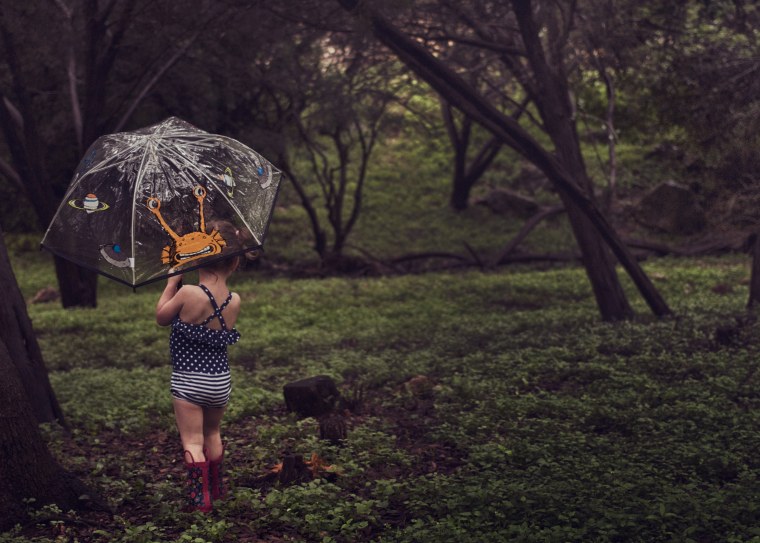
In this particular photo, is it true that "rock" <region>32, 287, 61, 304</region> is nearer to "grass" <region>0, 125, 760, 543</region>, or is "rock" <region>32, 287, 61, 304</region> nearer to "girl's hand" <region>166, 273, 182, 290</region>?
"grass" <region>0, 125, 760, 543</region>

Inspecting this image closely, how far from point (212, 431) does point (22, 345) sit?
246 cm

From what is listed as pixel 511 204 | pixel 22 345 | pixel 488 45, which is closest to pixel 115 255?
pixel 22 345

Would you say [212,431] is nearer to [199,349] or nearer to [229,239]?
[199,349]

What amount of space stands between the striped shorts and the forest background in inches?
27.1

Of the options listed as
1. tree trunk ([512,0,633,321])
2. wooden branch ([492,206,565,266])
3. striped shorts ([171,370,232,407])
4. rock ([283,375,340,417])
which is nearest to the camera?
striped shorts ([171,370,232,407])

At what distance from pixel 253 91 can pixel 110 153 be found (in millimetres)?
16089

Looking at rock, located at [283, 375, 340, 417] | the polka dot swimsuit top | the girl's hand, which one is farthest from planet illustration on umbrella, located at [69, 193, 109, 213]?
rock, located at [283, 375, 340, 417]

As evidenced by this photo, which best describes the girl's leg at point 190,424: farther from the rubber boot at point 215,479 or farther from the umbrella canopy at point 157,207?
the umbrella canopy at point 157,207

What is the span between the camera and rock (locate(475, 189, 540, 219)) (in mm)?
26141

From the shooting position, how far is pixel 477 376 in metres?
9.66

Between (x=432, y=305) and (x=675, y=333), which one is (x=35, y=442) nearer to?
(x=675, y=333)

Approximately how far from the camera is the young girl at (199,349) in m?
5.44

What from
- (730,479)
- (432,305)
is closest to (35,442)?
(730,479)

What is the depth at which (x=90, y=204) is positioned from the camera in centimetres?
565
